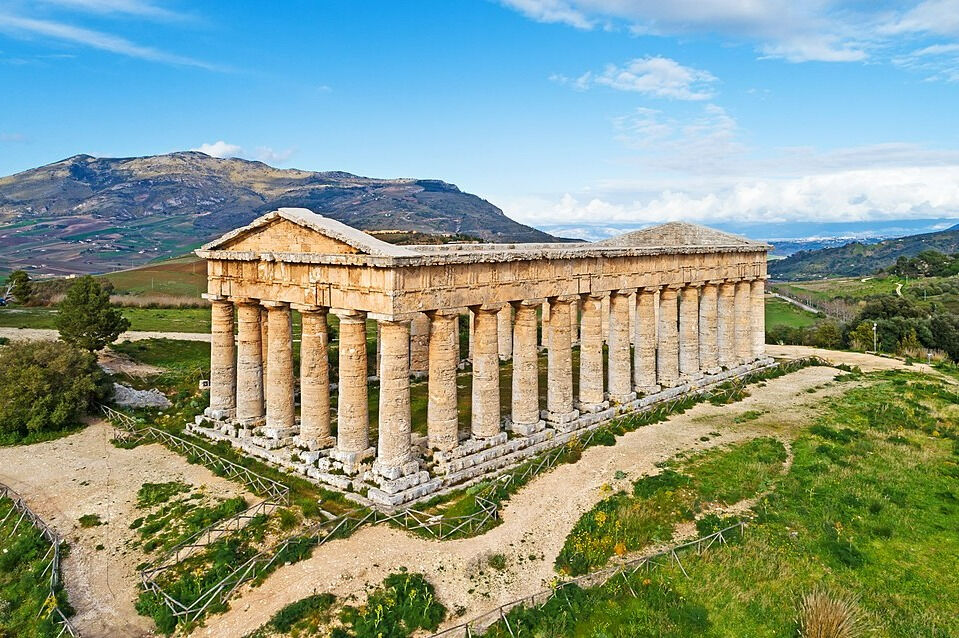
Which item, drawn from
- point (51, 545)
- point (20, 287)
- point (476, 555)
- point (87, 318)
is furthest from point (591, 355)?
point (20, 287)

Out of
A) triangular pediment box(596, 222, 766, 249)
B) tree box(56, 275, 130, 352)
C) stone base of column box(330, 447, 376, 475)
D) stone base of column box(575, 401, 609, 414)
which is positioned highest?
triangular pediment box(596, 222, 766, 249)

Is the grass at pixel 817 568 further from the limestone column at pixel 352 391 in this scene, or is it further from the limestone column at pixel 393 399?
the limestone column at pixel 352 391

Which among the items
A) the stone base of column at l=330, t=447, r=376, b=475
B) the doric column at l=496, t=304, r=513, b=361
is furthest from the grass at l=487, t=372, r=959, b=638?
the doric column at l=496, t=304, r=513, b=361

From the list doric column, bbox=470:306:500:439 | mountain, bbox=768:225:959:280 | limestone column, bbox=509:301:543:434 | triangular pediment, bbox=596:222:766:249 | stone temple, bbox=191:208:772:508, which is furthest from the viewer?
mountain, bbox=768:225:959:280

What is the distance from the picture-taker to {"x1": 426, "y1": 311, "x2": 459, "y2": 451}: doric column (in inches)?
819

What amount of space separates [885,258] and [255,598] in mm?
207036

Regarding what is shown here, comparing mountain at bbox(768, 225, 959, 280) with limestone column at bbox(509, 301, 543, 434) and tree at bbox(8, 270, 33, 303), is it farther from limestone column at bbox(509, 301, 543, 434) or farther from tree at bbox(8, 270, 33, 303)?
tree at bbox(8, 270, 33, 303)

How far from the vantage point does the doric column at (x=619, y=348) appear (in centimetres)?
2878

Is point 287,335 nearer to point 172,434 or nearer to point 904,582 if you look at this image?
point 172,434

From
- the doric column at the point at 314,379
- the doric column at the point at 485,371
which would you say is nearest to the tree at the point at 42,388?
the doric column at the point at 314,379

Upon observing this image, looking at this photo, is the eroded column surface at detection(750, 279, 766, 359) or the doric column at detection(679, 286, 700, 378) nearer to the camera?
the doric column at detection(679, 286, 700, 378)

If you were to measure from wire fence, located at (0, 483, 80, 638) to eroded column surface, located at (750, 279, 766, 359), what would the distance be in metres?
36.4

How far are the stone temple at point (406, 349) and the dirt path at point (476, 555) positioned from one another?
84.5 inches

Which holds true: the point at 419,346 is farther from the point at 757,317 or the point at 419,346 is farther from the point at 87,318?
the point at 757,317
